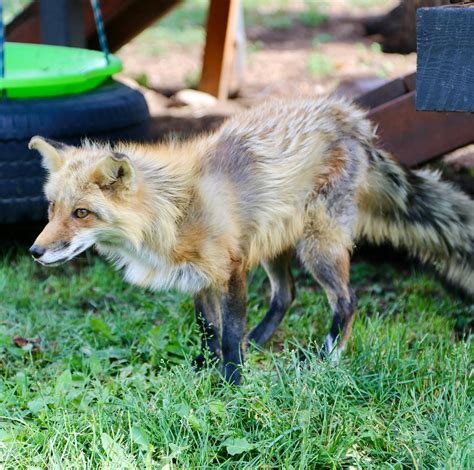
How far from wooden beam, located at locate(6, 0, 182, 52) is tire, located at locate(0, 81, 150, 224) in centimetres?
197

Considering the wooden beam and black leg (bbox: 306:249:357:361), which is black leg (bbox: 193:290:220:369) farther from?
the wooden beam

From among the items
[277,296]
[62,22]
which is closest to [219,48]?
[62,22]

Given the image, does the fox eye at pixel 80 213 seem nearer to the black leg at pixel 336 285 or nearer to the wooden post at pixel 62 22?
the black leg at pixel 336 285

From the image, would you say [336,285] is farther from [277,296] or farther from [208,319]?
[208,319]

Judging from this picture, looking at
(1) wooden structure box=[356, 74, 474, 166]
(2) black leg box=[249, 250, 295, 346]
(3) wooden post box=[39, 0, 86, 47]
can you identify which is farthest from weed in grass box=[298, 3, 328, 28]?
(2) black leg box=[249, 250, 295, 346]

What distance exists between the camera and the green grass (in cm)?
302

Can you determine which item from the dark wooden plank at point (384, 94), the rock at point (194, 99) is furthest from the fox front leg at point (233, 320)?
the rock at point (194, 99)

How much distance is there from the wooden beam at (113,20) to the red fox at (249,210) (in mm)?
3199

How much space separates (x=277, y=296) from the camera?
4590 millimetres

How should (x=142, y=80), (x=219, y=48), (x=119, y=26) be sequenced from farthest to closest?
1. (x=142, y=80)
2. (x=219, y=48)
3. (x=119, y=26)

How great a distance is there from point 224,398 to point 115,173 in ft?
3.61

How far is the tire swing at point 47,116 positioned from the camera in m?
5.10

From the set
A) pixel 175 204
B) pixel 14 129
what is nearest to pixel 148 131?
pixel 14 129

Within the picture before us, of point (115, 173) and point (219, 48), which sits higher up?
point (115, 173)
